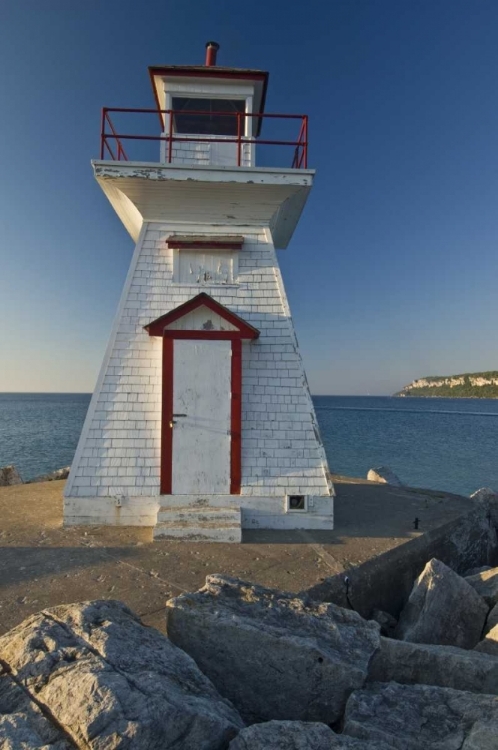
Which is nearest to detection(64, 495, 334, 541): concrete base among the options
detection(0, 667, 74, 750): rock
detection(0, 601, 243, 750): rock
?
detection(0, 601, 243, 750): rock

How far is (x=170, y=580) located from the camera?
4.86 m

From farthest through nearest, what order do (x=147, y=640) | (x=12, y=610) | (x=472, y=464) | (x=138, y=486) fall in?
(x=472, y=464) < (x=138, y=486) < (x=12, y=610) < (x=147, y=640)

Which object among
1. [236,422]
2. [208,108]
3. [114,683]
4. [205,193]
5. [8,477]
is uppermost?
[208,108]

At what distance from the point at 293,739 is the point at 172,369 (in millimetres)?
5137

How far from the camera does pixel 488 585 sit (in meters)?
5.35

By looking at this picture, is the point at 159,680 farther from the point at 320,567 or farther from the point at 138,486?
the point at 138,486

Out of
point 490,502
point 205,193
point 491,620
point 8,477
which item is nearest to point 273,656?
point 491,620

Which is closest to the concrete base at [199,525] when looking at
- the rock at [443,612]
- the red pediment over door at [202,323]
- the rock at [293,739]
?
the rock at [443,612]

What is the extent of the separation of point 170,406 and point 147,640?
4.23m

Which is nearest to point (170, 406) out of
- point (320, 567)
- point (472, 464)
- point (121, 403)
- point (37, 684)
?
point (121, 403)

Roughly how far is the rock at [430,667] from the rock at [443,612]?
0.97m

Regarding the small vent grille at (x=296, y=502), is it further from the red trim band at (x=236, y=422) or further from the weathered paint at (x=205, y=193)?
the weathered paint at (x=205, y=193)

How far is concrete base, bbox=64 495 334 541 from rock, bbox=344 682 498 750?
3.58 meters

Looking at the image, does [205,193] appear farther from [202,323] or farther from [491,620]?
[491,620]
